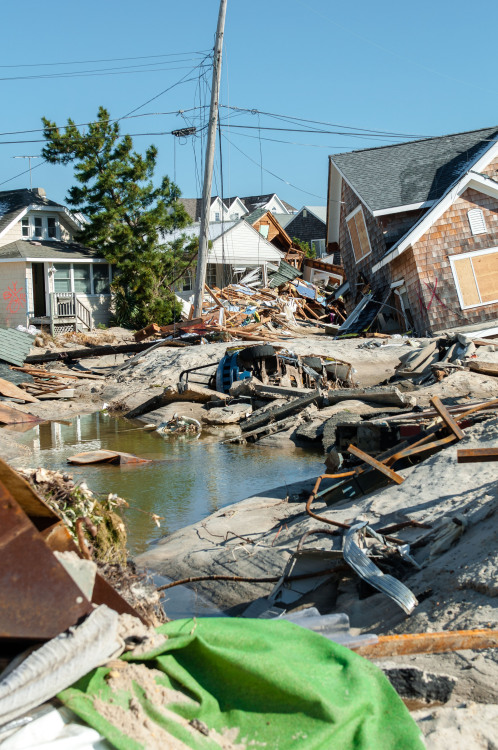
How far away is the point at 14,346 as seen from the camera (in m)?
23.7

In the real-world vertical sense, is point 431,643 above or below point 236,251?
below

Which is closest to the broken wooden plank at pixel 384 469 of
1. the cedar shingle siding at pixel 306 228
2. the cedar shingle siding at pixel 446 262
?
the cedar shingle siding at pixel 446 262

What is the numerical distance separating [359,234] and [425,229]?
488 cm

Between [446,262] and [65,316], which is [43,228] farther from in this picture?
[446,262]

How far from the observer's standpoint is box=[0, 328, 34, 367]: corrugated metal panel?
22.6 m

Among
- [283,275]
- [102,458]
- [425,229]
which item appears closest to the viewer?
[102,458]

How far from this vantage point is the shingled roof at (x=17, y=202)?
3303 centimetres

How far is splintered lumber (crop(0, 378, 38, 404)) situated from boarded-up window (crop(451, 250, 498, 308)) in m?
13.3

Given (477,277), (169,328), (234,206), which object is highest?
(234,206)

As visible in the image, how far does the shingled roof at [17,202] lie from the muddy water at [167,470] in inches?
754

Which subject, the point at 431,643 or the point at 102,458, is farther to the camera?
the point at 102,458

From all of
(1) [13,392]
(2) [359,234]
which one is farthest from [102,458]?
(2) [359,234]

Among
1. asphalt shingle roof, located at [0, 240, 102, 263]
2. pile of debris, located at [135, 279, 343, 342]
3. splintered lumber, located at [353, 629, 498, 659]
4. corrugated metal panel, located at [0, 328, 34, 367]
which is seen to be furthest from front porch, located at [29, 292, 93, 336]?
splintered lumber, located at [353, 629, 498, 659]

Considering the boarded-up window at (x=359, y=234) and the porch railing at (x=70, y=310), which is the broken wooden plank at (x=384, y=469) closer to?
the boarded-up window at (x=359, y=234)
